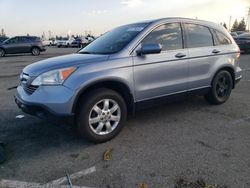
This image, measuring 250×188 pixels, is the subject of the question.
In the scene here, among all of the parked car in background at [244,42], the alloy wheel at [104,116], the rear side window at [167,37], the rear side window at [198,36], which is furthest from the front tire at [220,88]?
the parked car in background at [244,42]

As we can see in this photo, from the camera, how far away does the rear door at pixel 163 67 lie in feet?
15.3

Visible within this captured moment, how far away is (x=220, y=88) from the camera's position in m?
6.21

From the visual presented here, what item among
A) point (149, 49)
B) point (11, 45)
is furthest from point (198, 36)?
point (11, 45)

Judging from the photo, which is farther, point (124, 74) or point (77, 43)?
point (77, 43)

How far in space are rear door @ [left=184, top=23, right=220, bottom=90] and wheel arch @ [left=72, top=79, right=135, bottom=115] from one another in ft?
4.47

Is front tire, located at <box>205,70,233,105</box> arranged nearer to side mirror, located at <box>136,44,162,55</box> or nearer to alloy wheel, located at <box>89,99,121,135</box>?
side mirror, located at <box>136,44,162,55</box>

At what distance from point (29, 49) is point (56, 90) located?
2207cm

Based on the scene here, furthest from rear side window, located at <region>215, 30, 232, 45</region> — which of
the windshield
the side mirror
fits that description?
the side mirror

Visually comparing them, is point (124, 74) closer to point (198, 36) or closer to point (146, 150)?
point (146, 150)

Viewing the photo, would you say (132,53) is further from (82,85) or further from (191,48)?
(191,48)

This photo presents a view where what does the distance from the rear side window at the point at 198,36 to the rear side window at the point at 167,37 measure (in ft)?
0.76

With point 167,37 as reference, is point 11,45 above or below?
below

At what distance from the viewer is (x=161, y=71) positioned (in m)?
4.89

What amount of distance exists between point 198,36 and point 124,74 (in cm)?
199
